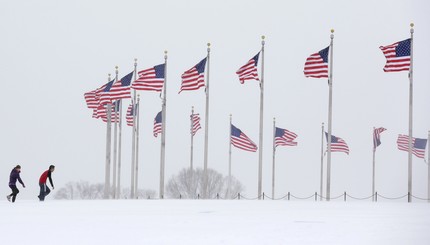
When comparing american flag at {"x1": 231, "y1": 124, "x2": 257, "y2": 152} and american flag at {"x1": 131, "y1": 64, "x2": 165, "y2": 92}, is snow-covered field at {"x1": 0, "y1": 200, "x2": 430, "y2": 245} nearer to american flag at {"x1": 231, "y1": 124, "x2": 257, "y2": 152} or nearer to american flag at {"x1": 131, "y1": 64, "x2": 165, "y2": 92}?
american flag at {"x1": 131, "y1": 64, "x2": 165, "y2": 92}

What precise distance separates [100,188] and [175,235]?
10010 cm

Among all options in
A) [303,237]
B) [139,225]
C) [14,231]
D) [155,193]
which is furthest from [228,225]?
[155,193]

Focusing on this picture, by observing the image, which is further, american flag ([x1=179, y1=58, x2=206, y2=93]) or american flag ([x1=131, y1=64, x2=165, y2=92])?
american flag ([x1=179, y1=58, x2=206, y2=93])

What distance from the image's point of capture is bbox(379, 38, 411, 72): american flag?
3988 cm

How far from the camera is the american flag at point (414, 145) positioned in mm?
53000

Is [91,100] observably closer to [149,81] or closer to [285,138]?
[149,81]

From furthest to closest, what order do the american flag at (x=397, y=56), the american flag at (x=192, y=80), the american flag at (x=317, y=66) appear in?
the american flag at (x=192, y=80), the american flag at (x=317, y=66), the american flag at (x=397, y=56)

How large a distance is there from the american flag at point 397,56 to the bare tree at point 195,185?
52640 mm

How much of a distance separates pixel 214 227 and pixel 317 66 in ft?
74.0

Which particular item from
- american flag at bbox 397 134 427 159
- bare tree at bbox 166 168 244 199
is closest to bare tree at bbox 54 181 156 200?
bare tree at bbox 166 168 244 199

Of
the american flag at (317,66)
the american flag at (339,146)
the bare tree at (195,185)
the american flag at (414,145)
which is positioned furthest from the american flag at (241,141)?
the bare tree at (195,185)

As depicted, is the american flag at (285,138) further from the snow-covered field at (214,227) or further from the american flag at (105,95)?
the snow-covered field at (214,227)

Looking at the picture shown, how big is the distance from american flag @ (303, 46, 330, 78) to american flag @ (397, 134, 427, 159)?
13052 millimetres

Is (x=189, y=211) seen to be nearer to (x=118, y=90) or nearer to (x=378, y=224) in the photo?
(x=378, y=224)
